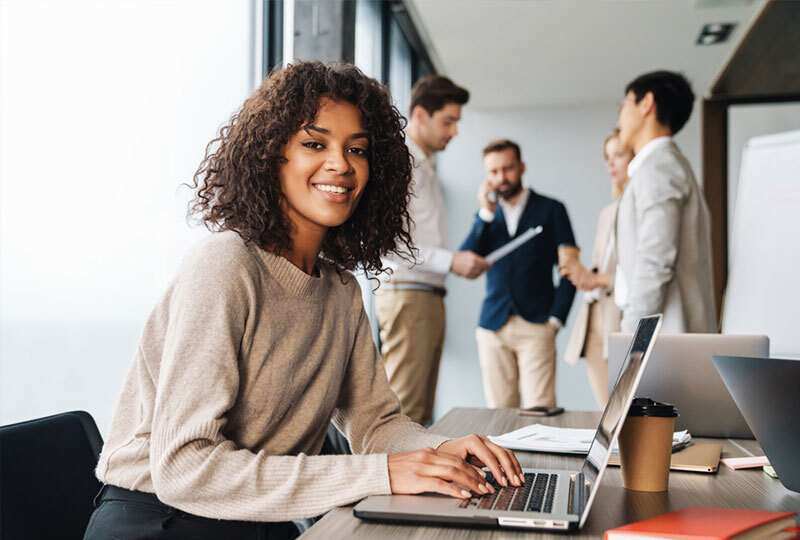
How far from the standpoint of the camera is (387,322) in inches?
132

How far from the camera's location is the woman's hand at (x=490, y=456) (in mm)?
1141

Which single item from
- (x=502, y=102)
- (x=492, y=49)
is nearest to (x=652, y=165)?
(x=492, y=49)

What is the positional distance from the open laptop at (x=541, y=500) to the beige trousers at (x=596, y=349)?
2.63m

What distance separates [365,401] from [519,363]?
2586 millimetres

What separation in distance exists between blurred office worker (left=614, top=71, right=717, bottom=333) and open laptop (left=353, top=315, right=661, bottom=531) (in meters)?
1.65

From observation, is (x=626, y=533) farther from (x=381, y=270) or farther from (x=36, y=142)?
(x=36, y=142)

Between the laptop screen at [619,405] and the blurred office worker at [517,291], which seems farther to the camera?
the blurred office worker at [517,291]

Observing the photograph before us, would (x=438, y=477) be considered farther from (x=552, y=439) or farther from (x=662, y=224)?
(x=662, y=224)

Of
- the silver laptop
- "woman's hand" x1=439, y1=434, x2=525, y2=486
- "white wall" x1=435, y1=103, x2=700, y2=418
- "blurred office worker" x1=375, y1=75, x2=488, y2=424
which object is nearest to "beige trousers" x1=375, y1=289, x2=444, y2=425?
"blurred office worker" x1=375, y1=75, x2=488, y2=424

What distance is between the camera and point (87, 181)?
175cm

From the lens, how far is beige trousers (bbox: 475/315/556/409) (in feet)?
12.9

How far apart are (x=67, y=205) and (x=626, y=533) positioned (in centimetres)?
128

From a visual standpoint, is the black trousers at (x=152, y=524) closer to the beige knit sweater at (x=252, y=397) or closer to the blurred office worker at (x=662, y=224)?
the beige knit sweater at (x=252, y=397)

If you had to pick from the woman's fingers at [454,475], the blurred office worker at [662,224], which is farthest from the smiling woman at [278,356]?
the blurred office worker at [662,224]
